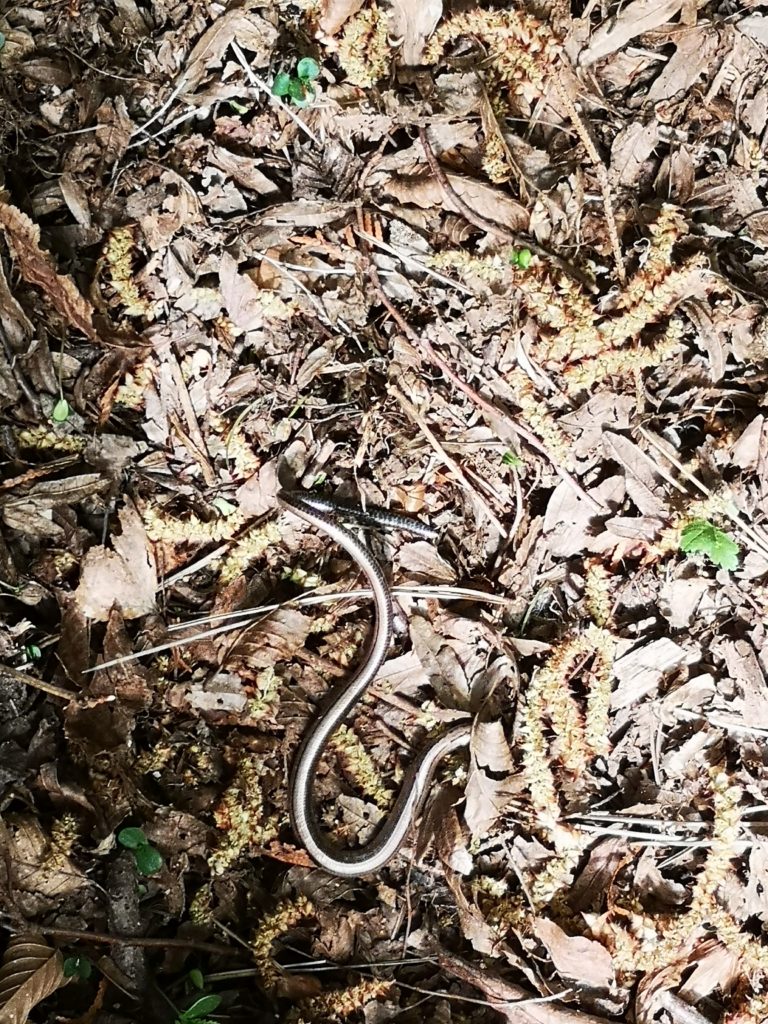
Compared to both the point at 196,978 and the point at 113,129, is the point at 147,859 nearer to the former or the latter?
the point at 196,978

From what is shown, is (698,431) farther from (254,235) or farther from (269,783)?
(269,783)

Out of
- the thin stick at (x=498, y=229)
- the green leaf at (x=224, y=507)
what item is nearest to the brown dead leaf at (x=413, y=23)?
the thin stick at (x=498, y=229)

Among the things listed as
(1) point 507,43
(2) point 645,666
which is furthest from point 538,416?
(1) point 507,43

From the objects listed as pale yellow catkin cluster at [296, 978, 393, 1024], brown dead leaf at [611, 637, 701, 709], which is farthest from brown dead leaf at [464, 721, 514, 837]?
pale yellow catkin cluster at [296, 978, 393, 1024]

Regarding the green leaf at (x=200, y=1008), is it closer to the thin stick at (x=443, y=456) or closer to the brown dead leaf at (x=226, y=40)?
the thin stick at (x=443, y=456)

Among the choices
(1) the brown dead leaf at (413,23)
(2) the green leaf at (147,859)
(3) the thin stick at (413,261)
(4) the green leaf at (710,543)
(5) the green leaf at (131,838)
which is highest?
(1) the brown dead leaf at (413,23)
